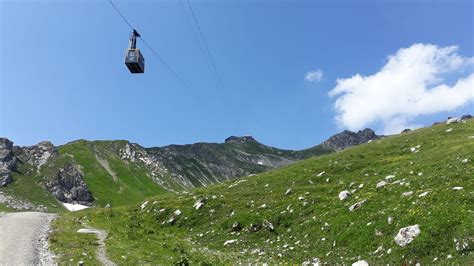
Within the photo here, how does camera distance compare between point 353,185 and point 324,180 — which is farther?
point 324,180

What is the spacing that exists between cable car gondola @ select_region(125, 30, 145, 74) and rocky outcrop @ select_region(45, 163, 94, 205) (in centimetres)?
16936

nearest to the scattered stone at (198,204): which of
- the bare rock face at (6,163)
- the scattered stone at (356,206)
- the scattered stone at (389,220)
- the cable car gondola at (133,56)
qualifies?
the cable car gondola at (133,56)

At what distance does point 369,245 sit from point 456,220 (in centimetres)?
473

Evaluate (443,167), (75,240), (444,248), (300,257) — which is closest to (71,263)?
(75,240)

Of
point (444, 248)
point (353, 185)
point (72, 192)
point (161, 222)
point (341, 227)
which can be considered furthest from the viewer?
→ point (72, 192)

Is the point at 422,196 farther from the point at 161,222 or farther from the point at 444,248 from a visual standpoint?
the point at 161,222

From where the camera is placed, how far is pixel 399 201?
26281mm

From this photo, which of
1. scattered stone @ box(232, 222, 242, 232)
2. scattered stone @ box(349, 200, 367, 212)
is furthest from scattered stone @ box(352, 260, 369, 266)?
scattered stone @ box(232, 222, 242, 232)

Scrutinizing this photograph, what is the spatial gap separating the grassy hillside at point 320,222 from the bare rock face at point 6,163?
14530 centimetres

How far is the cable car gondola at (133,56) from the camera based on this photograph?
2965cm

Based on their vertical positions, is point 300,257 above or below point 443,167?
below

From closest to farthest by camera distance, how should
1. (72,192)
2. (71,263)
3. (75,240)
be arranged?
(71,263), (75,240), (72,192)

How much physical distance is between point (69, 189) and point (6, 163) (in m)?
30.6

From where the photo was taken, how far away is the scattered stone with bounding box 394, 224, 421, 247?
20594mm
